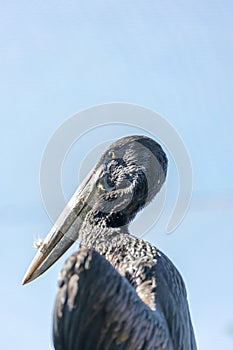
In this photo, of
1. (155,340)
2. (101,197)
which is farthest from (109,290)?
(101,197)

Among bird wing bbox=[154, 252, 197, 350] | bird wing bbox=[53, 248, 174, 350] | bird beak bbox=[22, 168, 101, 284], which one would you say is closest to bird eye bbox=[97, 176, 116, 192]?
bird beak bbox=[22, 168, 101, 284]

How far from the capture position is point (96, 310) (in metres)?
5.90

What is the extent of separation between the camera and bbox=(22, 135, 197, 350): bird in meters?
5.86

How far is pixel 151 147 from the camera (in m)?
8.19

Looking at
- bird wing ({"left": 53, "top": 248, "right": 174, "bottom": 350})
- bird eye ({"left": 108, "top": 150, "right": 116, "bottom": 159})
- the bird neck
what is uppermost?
bird eye ({"left": 108, "top": 150, "right": 116, "bottom": 159})

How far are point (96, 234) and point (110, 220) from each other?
0.24 meters

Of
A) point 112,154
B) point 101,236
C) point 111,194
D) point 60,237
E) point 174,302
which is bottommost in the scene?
point 174,302

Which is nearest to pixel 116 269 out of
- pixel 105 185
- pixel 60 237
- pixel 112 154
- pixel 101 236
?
pixel 101 236

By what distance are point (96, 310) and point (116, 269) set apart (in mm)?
989

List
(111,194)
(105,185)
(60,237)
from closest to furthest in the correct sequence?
(60,237) → (111,194) → (105,185)

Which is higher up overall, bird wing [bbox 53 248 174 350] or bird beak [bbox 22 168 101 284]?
bird beak [bbox 22 168 101 284]

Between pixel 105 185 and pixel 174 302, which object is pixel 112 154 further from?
pixel 174 302

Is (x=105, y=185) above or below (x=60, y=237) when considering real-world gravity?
above

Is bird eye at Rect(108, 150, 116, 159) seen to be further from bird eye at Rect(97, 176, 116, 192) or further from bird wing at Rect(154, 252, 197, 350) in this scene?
bird wing at Rect(154, 252, 197, 350)
